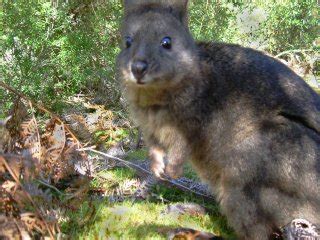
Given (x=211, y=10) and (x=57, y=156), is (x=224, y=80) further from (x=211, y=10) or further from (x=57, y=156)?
(x=211, y=10)

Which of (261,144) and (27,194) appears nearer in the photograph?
(27,194)

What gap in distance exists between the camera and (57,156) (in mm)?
3730

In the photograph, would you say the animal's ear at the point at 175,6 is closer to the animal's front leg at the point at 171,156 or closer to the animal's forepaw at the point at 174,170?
the animal's front leg at the point at 171,156

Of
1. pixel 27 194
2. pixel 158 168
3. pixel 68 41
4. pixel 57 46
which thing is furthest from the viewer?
pixel 57 46

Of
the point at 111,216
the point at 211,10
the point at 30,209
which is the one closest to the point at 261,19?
the point at 211,10

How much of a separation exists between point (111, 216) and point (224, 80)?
4.98ft

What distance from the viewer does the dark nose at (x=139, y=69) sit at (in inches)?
149

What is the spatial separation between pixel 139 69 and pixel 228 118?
85cm

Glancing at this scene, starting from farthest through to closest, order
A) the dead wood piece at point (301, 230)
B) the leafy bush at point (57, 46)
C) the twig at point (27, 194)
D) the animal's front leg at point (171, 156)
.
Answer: the leafy bush at point (57, 46) → the animal's front leg at point (171, 156) → the dead wood piece at point (301, 230) → the twig at point (27, 194)

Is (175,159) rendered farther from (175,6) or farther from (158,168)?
(175,6)

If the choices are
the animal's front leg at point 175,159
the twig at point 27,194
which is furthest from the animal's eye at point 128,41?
the twig at point 27,194

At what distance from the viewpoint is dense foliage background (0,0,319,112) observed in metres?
7.18

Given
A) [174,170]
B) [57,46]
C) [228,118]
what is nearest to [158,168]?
[174,170]

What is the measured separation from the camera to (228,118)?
13.1 feet
